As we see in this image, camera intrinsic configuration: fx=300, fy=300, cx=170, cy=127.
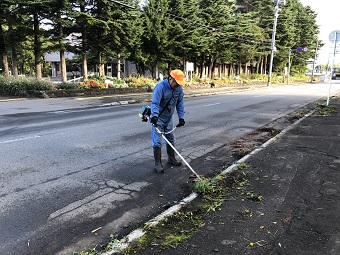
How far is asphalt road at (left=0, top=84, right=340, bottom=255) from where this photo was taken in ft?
11.0

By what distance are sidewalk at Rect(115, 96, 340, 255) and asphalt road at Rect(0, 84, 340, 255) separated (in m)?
0.79

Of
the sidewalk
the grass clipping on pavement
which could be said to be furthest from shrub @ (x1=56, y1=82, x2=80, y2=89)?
the grass clipping on pavement

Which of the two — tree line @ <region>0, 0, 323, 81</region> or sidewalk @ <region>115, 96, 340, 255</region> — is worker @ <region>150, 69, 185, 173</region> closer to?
sidewalk @ <region>115, 96, 340, 255</region>

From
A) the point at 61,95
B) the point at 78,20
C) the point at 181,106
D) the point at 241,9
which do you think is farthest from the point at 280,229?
the point at 241,9

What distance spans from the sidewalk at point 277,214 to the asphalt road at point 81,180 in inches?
31.0

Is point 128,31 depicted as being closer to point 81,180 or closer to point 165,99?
point 165,99

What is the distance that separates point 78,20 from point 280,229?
2074 cm

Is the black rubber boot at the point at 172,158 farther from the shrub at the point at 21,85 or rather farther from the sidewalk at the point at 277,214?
the shrub at the point at 21,85

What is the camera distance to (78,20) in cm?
2067

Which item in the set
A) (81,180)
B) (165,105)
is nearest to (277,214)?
(165,105)

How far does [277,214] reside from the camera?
3662 mm

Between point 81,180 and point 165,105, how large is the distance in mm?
1880

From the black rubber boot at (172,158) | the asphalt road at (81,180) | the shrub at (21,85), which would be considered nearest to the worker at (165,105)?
the black rubber boot at (172,158)

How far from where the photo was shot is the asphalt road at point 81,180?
337 cm
